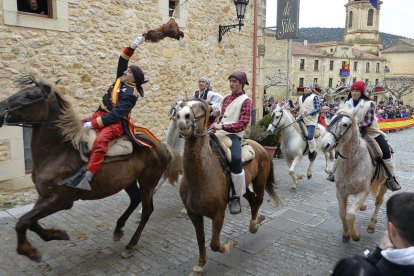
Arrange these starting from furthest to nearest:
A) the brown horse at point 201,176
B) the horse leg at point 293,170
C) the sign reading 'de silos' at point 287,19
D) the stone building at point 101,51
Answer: the sign reading 'de silos' at point 287,19 → the horse leg at point 293,170 → the stone building at point 101,51 → the brown horse at point 201,176

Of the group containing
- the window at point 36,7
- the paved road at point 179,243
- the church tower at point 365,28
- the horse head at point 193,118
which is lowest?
the paved road at point 179,243

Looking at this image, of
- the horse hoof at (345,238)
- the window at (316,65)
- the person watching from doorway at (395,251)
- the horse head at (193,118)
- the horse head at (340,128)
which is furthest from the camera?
the window at (316,65)

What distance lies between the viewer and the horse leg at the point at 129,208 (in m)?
4.89

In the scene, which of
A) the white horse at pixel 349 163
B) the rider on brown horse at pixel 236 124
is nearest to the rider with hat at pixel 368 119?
the white horse at pixel 349 163

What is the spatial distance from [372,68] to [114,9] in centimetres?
7290

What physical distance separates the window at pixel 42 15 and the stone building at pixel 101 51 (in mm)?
17

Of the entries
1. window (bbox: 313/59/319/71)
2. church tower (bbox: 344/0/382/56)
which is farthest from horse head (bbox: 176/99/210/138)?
church tower (bbox: 344/0/382/56)

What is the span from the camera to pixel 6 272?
4.04 m

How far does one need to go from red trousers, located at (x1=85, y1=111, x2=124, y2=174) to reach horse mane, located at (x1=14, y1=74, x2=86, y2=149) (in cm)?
20

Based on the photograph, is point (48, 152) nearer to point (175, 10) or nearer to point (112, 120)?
point (112, 120)

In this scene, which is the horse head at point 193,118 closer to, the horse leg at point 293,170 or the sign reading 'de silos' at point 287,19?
the horse leg at point 293,170

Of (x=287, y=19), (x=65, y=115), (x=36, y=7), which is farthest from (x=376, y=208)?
(x=287, y=19)

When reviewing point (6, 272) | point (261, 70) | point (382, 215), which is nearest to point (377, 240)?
point (382, 215)

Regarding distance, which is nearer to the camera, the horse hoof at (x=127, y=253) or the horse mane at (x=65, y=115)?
the horse mane at (x=65, y=115)
